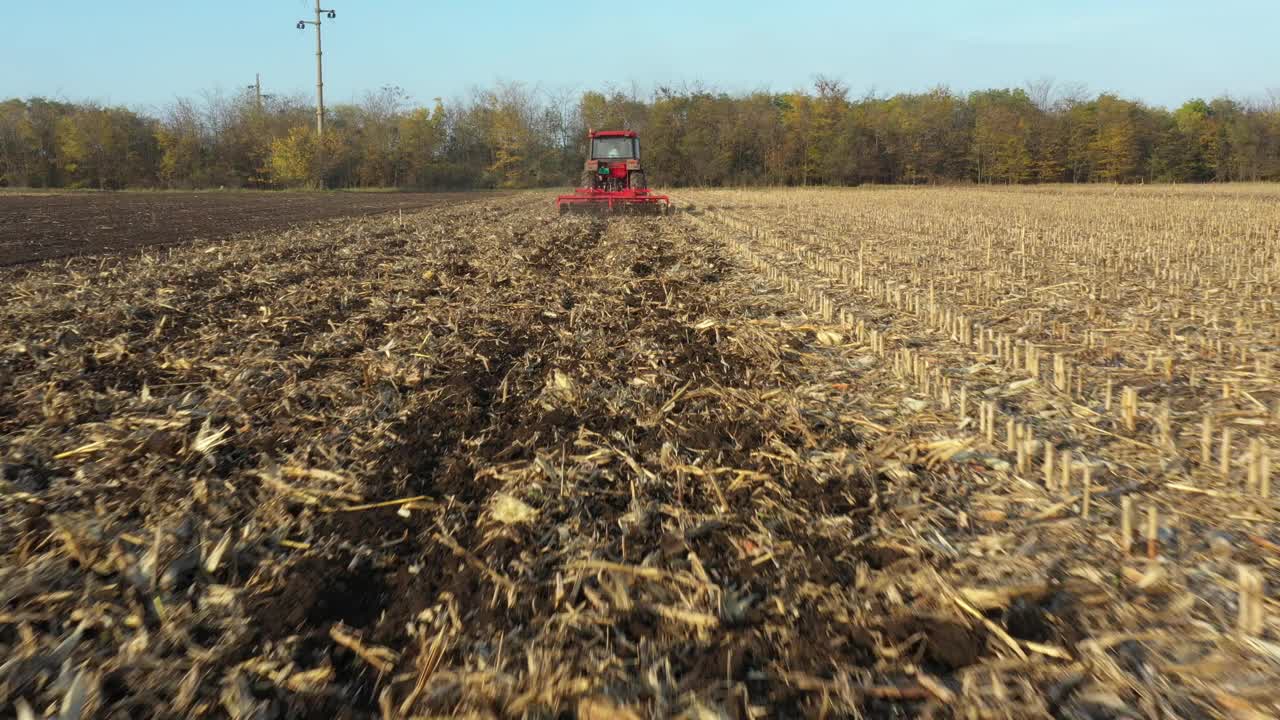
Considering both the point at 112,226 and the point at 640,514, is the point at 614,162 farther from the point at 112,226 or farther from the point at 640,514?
the point at 640,514

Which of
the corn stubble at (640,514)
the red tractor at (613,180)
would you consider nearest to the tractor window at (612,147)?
the red tractor at (613,180)

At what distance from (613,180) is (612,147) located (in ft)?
4.30

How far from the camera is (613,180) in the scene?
939 inches

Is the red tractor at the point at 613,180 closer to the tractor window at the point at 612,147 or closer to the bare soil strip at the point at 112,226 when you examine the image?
the tractor window at the point at 612,147

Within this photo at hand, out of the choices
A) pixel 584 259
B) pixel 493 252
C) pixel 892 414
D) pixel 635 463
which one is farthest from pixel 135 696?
pixel 493 252

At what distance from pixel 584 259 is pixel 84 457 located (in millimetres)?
8585

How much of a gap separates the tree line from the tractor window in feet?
116

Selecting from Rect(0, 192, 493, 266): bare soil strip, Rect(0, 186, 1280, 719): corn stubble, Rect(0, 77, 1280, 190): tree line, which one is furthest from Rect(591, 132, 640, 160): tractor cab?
Rect(0, 77, 1280, 190): tree line

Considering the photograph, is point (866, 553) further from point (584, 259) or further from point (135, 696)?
point (584, 259)

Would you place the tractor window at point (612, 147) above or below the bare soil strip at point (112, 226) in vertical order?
above

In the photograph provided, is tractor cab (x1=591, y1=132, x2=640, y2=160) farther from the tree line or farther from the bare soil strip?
the tree line

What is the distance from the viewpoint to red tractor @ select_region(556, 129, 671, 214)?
21797 millimetres

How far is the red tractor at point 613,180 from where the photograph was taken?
21.8m

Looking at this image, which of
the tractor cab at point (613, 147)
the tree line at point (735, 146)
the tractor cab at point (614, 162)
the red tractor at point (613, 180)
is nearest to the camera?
the red tractor at point (613, 180)
